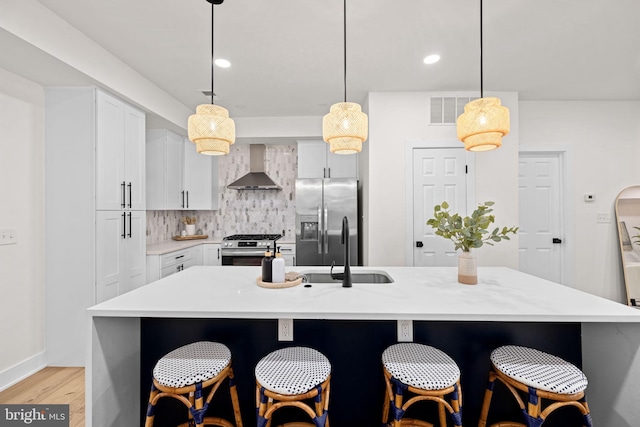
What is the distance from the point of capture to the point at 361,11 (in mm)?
1979

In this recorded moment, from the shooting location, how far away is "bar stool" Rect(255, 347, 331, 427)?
3.86 feet

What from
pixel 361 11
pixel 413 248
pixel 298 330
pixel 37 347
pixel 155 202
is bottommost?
pixel 37 347

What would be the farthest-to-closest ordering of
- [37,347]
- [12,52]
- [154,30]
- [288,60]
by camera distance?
[288,60], [37,347], [154,30], [12,52]

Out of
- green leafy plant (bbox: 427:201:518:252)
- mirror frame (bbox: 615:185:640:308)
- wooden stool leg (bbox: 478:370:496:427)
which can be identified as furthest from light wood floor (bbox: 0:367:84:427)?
mirror frame (bbox: 615:185:640:308)

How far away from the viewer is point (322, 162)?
414 cm

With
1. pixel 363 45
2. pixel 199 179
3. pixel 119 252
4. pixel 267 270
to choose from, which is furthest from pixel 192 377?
pixel 199 179

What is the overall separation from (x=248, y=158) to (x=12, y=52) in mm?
2969

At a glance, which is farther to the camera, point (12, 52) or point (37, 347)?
point (37, 347)

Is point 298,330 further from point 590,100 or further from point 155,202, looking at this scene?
point 590,100

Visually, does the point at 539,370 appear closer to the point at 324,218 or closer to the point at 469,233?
the point at 469,233

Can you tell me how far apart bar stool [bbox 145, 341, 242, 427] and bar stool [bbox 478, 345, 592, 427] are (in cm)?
128

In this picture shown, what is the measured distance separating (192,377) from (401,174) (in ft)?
9.02

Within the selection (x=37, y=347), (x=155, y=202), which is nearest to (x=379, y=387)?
(x=37, y=347)

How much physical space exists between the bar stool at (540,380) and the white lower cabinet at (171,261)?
324cm
